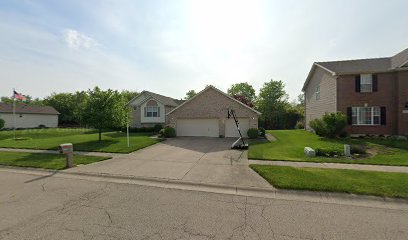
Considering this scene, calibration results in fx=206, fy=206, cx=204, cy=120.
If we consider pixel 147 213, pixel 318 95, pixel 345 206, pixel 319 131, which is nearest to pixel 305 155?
pixel 345 206

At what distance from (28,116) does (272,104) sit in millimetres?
49289

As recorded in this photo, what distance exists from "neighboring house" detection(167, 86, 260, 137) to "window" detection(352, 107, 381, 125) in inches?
335

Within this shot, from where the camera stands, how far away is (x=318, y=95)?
22.6m

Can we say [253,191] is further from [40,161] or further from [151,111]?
[151,111]

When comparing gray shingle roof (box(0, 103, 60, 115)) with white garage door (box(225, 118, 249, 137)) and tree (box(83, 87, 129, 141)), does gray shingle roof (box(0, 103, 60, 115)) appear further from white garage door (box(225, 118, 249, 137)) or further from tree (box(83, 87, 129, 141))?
white garage door (box(225, 118, 249, 137))

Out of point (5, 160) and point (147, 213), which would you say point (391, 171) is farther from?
point (5, 160)

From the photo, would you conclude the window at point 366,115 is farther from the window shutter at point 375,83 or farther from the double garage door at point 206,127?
the double garage door at point 206,127

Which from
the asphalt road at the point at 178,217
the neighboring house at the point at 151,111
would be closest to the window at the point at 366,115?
the asphalt road at the point at 178,217

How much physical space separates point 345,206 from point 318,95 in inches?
783

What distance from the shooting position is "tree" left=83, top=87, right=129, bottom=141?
17.5 meters

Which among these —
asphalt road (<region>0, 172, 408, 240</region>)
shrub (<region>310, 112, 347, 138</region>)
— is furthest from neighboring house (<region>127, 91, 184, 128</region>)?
asphalt road (<region>0, 172, 408, 240</region>)

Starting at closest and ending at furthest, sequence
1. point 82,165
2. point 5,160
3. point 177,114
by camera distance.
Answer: point 82,165, point 5,160, point 177,114

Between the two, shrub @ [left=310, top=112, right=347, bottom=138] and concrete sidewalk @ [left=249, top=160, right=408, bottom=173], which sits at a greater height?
shrub @ [left=310, top=112, right=347, bottom=138]

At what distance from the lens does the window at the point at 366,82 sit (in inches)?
704
